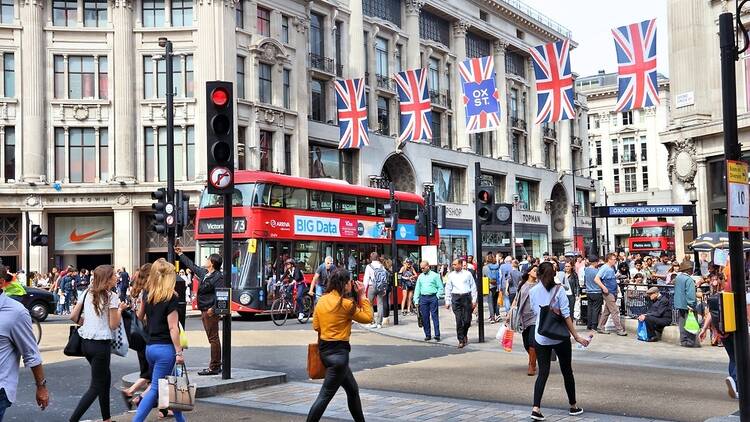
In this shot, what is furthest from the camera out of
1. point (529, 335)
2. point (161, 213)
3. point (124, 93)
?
point (124, 93)

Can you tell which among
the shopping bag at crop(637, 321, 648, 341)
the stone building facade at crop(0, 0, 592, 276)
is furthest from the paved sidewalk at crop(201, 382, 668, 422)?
the stone building facade at crop(0, 0, 592, 276)

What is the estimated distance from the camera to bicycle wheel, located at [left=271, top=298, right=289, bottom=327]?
911 inches

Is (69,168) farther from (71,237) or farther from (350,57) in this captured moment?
(350,57)

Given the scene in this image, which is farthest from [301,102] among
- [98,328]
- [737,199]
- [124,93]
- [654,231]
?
[737,199]

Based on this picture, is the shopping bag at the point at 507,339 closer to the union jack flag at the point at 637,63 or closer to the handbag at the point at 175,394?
the handbag at the point at 175,394

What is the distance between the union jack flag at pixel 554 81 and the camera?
23578 mm

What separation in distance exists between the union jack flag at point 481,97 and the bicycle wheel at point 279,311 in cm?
847

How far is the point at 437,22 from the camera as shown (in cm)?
5694

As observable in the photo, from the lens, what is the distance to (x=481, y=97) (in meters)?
26.9

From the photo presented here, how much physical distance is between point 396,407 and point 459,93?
4867 centimetres

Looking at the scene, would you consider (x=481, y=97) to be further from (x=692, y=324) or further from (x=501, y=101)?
(x=501, y=101)

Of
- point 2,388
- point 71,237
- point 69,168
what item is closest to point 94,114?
point 69,168

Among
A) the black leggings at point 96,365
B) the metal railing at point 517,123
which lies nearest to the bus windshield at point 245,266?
the black leggings at point 96,365

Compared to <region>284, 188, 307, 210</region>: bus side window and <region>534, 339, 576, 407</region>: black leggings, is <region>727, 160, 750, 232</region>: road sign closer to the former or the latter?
<region>534, 339, 576, 407</region>: black leggings
